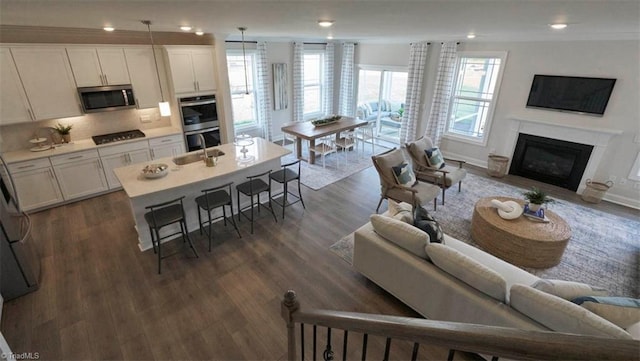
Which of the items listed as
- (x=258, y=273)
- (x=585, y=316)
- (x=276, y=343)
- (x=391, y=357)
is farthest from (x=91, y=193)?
(x=585, y=316)

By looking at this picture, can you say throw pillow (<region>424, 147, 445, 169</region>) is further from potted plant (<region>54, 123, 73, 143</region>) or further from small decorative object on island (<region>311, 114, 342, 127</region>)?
potted plant (<region>54, 123, 73, 143</region>)

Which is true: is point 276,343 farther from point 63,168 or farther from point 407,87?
point 407,87

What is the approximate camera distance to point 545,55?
5.32 m

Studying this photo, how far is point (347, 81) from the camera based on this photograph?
8375 millimetres

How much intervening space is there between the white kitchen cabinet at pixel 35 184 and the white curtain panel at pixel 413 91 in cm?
711

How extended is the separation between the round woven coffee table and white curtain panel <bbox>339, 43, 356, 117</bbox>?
A: 18.2 feet

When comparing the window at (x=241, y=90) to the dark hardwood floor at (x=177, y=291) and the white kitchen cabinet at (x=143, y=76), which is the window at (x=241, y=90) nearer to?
the white kitchen cabinet at (x=143, y=76)

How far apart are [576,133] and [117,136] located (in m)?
8.26

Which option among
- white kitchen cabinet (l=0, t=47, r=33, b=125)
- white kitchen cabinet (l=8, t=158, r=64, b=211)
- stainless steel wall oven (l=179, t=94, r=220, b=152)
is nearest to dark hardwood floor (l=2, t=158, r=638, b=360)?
white kitchen cabinet (l=8, t=158, r=64, b=211)

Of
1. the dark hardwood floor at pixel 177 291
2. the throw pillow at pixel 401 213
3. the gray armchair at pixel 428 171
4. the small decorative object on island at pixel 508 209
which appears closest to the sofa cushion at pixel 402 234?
the throw pillow at pixel 401 213

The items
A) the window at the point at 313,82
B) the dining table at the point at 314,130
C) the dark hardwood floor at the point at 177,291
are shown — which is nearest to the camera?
the dark hardwood floor at the point at 177,291

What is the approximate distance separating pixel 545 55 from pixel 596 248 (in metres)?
3.50

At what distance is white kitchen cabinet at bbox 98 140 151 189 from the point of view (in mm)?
4965

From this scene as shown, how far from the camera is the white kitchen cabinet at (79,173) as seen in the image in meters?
4.62
